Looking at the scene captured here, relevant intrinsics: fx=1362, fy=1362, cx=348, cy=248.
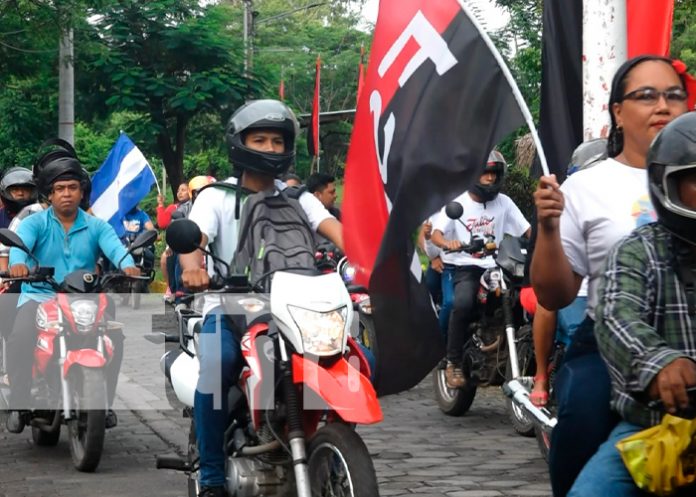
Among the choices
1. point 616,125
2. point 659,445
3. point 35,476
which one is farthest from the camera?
point 35,476

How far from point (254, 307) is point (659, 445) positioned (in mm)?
2696

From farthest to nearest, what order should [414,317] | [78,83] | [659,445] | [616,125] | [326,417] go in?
Answer: [78,83] < [414,317] < [326,417] < [616,125] < [659,445]

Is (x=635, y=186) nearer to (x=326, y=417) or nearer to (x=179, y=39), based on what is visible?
(x=326, y=417)

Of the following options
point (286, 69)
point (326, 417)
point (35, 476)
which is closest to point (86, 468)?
point (35, 476)

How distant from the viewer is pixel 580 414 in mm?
3553

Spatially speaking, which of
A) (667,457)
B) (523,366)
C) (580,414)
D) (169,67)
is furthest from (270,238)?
(169,67)

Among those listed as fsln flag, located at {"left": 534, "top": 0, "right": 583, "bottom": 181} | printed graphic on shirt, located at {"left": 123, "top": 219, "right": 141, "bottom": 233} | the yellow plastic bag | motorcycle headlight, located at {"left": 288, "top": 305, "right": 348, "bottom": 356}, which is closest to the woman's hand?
the yellow plastic bag

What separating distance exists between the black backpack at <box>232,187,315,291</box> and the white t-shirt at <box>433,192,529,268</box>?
164 inches

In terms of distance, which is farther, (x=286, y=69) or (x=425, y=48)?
(x=286, y=69)

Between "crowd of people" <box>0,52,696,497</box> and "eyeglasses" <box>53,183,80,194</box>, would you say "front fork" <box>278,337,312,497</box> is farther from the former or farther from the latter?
"eyeglasses" <box>53,183,80,194</box>

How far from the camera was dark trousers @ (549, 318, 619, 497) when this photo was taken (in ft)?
11.6

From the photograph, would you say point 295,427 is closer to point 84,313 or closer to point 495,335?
point 84,313

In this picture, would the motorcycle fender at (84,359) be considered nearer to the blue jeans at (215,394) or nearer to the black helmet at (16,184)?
the blue jeans at (215,394)

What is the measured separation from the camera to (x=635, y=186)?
403 cm
